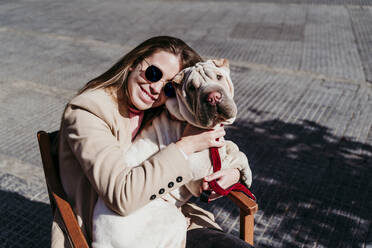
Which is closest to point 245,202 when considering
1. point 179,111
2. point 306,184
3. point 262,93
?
point 179,111

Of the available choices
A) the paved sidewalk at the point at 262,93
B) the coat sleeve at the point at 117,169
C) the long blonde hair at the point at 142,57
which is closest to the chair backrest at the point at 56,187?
the coat sleeve at the point at 117,169

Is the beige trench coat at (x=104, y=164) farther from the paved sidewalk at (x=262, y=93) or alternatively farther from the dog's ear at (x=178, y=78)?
the paved sidewalk at (x=262, y=93)

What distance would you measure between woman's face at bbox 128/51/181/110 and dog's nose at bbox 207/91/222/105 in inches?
17.4

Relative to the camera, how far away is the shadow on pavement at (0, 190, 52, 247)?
3607 millimetres

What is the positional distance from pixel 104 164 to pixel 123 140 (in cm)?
38

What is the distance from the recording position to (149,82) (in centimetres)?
218

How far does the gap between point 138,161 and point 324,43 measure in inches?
332

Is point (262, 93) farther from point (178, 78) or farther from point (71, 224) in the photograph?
point (71, 224)

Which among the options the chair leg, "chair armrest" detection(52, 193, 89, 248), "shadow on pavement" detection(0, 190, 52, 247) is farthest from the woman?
"shadow on pavement" detection(0, 190, 52, 247)

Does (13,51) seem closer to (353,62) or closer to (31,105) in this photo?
(31,105)

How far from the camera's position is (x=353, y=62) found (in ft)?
26.1

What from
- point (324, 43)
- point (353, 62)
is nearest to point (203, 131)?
point (353, 62)

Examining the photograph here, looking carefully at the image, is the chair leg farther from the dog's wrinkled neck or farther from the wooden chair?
the dog's wrinkled neck

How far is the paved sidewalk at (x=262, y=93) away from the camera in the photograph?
3936 millimetres
